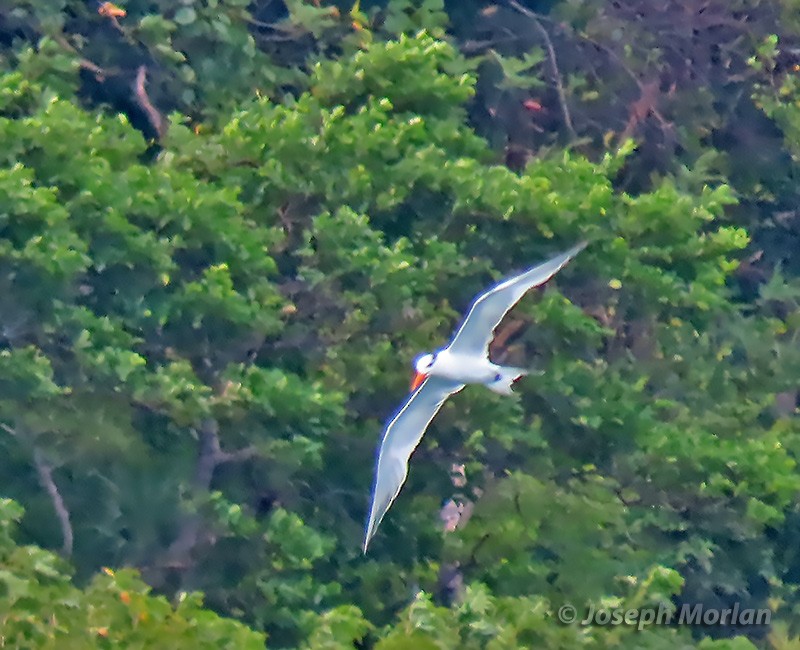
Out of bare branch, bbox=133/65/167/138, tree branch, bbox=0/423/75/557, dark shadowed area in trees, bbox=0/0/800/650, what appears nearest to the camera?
dark shadowed area in trees, bbox=0/0/800/650

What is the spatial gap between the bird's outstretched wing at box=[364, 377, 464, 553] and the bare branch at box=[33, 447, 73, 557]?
78.9 inches

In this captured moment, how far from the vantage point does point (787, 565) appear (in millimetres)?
8430

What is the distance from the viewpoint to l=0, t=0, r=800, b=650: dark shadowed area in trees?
20.9 feet

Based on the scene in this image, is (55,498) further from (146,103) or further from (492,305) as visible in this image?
(492,305)

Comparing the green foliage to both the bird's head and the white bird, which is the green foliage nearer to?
the white bird

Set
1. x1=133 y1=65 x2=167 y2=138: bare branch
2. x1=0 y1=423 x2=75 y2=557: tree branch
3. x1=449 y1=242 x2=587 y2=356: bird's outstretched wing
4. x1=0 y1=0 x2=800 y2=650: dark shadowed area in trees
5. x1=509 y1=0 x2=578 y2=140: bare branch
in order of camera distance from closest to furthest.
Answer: x1=449 y1=242 x2=587 y2=356: bird's outstretched wing, x1=0 y1=0 x2=800 y2=650: dark shadowed area in trees, x1=0 y1=423 x2=75 y2=557: tree branch, x1=133 y1=65 x2=167 y2=138: bare branch, x1=509 y1=0 x2=578 y2=140: bare branch

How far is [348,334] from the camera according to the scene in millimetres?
6832

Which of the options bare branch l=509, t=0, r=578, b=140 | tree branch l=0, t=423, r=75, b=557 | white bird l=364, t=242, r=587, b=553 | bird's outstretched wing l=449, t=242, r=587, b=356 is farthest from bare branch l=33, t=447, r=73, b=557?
bare branch l=509, t=0, r=578, b=140

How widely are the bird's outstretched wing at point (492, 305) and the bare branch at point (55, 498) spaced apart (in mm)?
2700

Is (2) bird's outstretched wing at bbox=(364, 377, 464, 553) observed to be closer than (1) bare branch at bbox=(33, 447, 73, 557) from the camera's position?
Yes

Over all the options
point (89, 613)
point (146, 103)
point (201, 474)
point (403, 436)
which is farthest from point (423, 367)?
point (146, 103)

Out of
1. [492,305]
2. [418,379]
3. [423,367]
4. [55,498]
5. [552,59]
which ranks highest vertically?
[552,59]

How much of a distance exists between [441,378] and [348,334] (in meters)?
0.99

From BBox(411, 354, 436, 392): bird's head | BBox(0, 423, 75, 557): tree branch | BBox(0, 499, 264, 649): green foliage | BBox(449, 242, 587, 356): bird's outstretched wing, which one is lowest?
BBox(0, 423, 75, 557): tree branch
